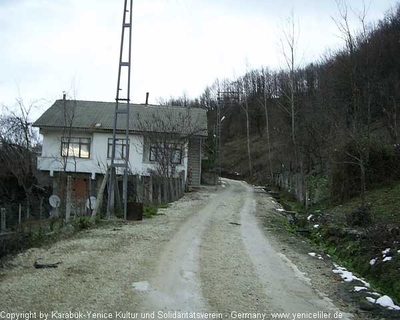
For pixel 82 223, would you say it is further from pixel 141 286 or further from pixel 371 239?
pixel 371 239

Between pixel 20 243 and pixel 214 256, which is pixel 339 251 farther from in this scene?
pixel 20 243

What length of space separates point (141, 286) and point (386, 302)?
377 centimetres

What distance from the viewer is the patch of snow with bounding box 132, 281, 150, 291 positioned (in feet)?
22.7

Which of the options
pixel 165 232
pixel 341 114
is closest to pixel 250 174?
pixel 341 114

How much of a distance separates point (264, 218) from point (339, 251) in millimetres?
6981

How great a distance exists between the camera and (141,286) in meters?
7.07

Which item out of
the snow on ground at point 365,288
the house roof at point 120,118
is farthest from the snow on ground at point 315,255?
the house roof at point 120,118

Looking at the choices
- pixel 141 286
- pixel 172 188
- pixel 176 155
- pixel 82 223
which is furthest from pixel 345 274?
pixel 176 155

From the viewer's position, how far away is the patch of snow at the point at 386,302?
6607mm

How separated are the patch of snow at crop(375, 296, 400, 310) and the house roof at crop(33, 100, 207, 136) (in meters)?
24.8

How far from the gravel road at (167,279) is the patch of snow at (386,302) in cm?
64

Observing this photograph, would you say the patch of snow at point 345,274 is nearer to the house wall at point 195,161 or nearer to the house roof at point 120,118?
the house roof at point 120,118

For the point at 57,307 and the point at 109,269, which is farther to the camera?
the point at 109,269

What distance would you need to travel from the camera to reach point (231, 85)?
300 feet
